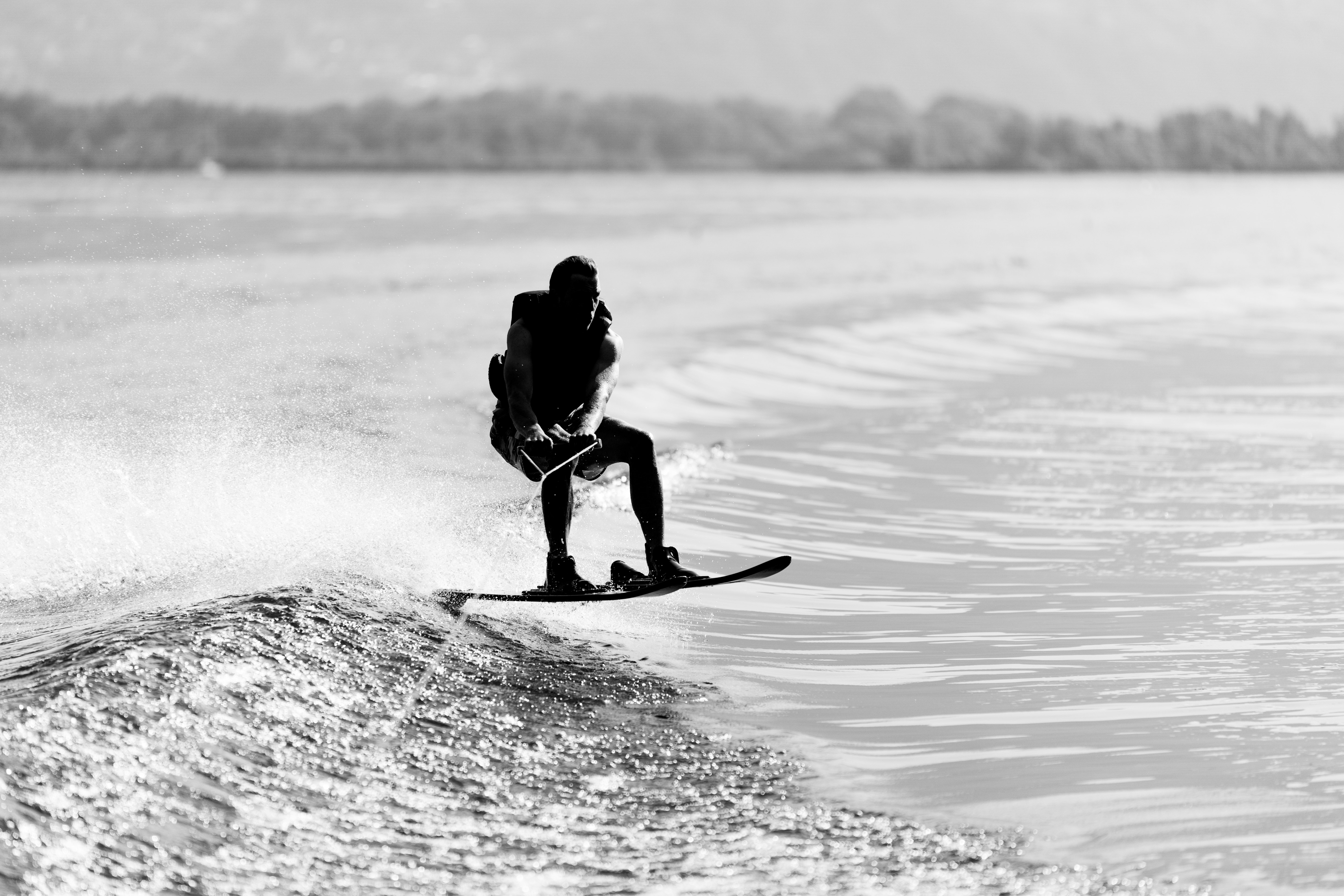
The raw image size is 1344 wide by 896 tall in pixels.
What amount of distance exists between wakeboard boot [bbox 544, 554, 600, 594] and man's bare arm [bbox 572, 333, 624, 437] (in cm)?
63

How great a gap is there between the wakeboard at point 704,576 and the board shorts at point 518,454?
0.44 m

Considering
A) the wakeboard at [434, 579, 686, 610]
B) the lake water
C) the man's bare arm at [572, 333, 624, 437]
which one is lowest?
the lake water

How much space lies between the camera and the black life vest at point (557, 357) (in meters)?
6.98

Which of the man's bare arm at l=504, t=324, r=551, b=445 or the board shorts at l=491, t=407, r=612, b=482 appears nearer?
the man's bare arm at l=504, t=324, r=551, b=445

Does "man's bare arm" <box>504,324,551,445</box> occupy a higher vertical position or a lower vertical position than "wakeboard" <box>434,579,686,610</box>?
higher

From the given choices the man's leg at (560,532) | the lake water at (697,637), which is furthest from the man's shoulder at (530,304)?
the lake water at (697,637)

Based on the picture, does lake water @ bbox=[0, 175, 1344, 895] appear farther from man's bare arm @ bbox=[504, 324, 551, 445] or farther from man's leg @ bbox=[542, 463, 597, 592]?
man's bare arm @ bbox=[504, 324, 551, 445]

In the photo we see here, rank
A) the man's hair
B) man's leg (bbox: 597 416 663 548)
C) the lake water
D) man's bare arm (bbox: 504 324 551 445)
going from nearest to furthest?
1. the lake water
2. man's bare arm (bbox: 504 324 551 445)
3. the man's hair
4. man's leg (bbox: 597 416 663 548)

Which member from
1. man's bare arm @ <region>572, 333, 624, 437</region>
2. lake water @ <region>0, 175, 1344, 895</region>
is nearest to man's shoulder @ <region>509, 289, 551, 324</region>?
man's bare arm @ <region>572, 333, 624, 437</region>

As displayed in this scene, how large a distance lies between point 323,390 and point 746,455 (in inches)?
218

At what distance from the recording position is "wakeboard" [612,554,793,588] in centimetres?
672

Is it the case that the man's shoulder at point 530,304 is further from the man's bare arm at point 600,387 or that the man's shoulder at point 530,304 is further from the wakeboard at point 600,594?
the wakeboard at point 600,594

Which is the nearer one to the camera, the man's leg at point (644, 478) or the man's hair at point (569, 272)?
the man's hair at point (569, 272)

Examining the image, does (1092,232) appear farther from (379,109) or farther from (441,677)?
(379,109)
